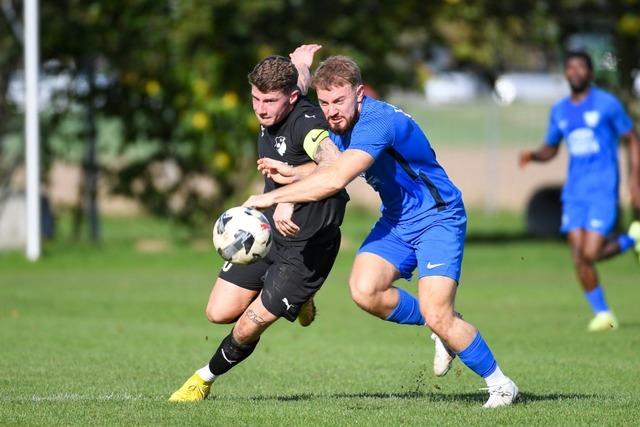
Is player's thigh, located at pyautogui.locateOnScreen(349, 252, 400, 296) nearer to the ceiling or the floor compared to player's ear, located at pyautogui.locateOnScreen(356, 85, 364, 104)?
nearer to the floor

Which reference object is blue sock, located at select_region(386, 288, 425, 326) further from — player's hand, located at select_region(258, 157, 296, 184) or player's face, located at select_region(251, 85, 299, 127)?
player's face, located at select_region(251, 85, 299, 127)

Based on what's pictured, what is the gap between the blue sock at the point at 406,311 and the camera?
325 inches

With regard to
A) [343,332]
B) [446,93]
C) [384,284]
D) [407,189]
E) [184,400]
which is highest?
[407,189]

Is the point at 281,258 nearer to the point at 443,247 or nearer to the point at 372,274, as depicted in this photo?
the point at 372,274

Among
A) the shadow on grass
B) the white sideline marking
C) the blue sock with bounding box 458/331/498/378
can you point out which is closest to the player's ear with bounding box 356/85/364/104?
the blue sock with bounding box 458/331/498/378

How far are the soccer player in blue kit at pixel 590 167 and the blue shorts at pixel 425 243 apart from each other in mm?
5391

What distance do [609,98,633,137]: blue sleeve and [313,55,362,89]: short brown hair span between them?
648 centimetres

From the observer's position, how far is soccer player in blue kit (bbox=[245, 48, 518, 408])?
7391 millimetres

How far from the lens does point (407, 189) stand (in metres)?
7.92

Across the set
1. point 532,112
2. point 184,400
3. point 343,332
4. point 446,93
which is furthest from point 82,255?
point 446,93

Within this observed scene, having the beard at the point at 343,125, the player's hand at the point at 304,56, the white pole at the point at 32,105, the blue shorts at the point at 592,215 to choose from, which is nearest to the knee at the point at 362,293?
the beard at the point at 343,125

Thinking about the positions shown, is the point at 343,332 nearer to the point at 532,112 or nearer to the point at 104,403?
the point at 104,403

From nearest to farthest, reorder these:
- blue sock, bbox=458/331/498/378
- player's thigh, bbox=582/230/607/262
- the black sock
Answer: blue sock, bbox=458/331/498/378, the black sock, player's thigh, bbox=582/230/607/262

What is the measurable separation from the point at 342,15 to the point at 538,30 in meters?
4.34
